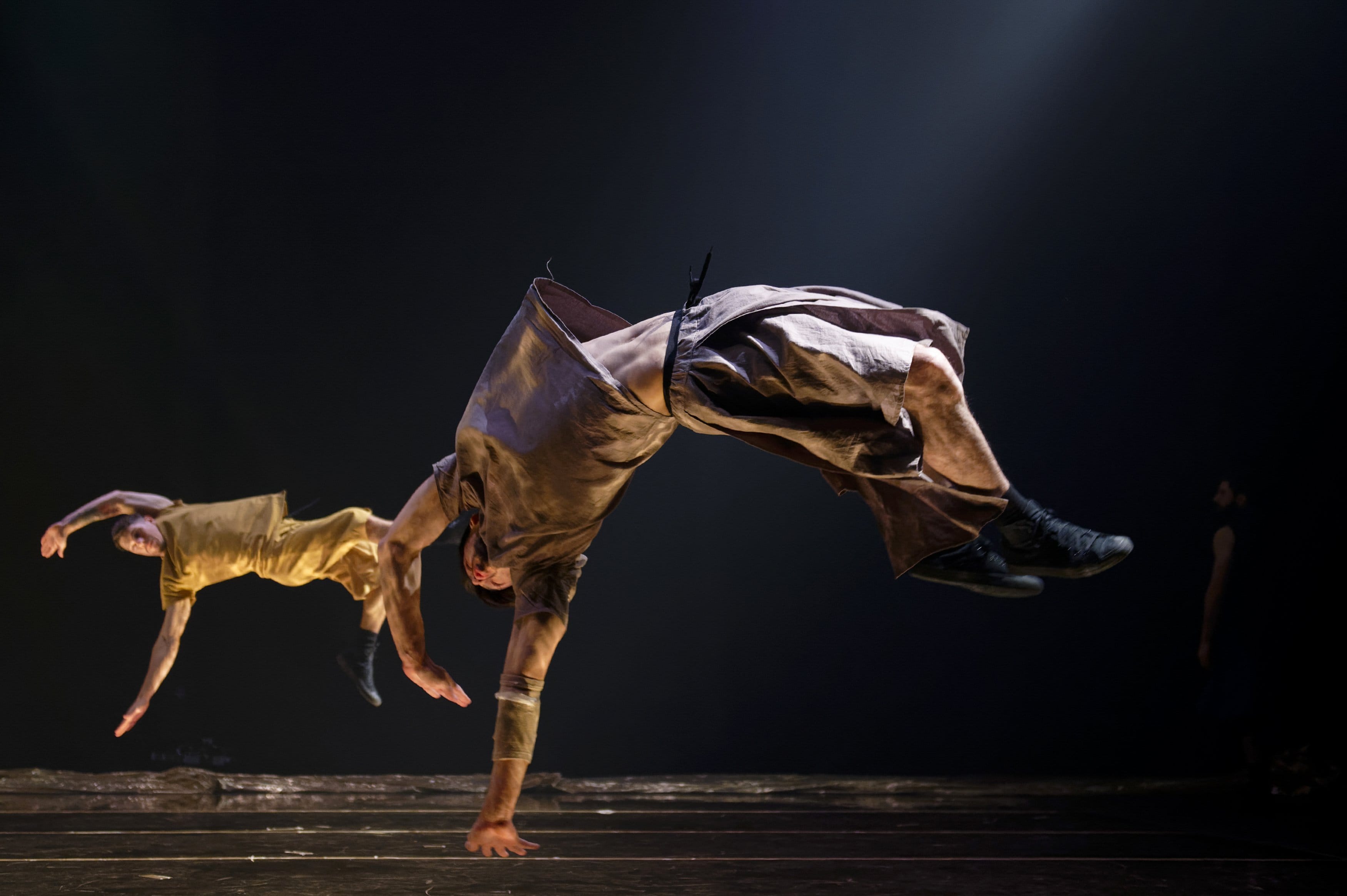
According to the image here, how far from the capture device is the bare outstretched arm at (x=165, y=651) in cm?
400

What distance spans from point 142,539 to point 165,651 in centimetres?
48

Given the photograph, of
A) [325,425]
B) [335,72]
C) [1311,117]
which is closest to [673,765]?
[325,425]

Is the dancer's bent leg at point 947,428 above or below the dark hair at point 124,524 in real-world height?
above

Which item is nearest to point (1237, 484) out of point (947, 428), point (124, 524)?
point (947, 428)

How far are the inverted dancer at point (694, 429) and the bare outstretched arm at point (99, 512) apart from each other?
2257 millimetres

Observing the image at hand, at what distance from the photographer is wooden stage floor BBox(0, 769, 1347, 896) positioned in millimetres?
2344

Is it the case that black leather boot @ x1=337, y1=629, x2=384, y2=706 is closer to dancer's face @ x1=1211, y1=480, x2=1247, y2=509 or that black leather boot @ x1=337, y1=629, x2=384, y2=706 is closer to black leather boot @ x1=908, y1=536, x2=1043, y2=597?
black leather boot @ x1=908, y1=536, x2=1043, y2=597

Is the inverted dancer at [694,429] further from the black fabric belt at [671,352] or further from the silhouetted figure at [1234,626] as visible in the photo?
the silhouetted figure at [1234,626]

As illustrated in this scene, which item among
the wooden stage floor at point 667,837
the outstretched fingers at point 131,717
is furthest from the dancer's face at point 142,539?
the wooden stage floor at point 667,837

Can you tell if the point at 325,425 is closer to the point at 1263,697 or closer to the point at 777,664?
the point at 777,664

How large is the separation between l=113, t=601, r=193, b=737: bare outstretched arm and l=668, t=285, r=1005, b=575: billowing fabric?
3.18m

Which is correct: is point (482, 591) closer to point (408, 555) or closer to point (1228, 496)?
point (408, 555)

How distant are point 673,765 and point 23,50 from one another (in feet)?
14.1

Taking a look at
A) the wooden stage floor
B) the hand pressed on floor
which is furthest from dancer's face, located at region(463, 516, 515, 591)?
the wooden stage floor
